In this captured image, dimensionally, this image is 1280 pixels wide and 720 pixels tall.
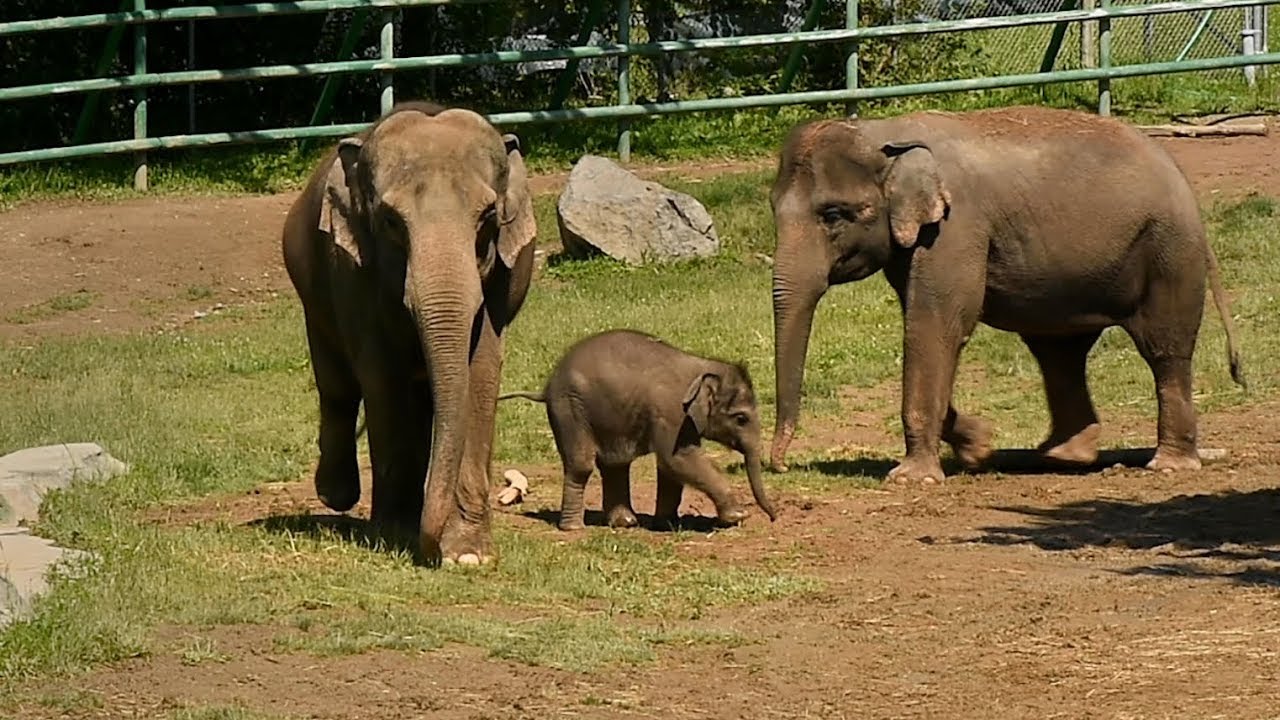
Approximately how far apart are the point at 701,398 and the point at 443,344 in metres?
2.35

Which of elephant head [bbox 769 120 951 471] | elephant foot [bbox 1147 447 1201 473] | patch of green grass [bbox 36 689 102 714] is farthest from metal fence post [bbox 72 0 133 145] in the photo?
patch of green grass [bbox 36 689 102 714]

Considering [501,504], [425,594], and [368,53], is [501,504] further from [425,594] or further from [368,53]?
[368,53]

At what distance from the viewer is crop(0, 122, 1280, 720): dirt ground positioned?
8117mm

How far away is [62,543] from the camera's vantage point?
10.6 metres

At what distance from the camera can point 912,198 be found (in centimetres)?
1325

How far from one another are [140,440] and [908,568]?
17.1ft

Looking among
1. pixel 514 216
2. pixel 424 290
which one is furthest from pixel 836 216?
pixel 424 290

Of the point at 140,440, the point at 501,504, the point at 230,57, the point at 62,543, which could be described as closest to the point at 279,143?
the point at 230,57

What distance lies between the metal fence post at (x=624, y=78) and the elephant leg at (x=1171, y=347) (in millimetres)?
10242

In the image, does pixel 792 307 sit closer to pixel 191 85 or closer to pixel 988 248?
pixel 988 248

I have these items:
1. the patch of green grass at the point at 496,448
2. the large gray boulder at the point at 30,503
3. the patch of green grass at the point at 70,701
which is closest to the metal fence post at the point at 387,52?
the patch of green grass at the point at 496,448

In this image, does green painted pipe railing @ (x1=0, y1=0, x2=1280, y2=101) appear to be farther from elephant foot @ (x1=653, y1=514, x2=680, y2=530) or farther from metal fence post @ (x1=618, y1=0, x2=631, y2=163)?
elephant foot @ (x1=653, y1=514, x2=680, y2=530)

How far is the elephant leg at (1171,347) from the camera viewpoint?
13555mm

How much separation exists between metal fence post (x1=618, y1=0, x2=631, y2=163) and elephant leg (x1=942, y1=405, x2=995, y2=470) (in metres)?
10.2
